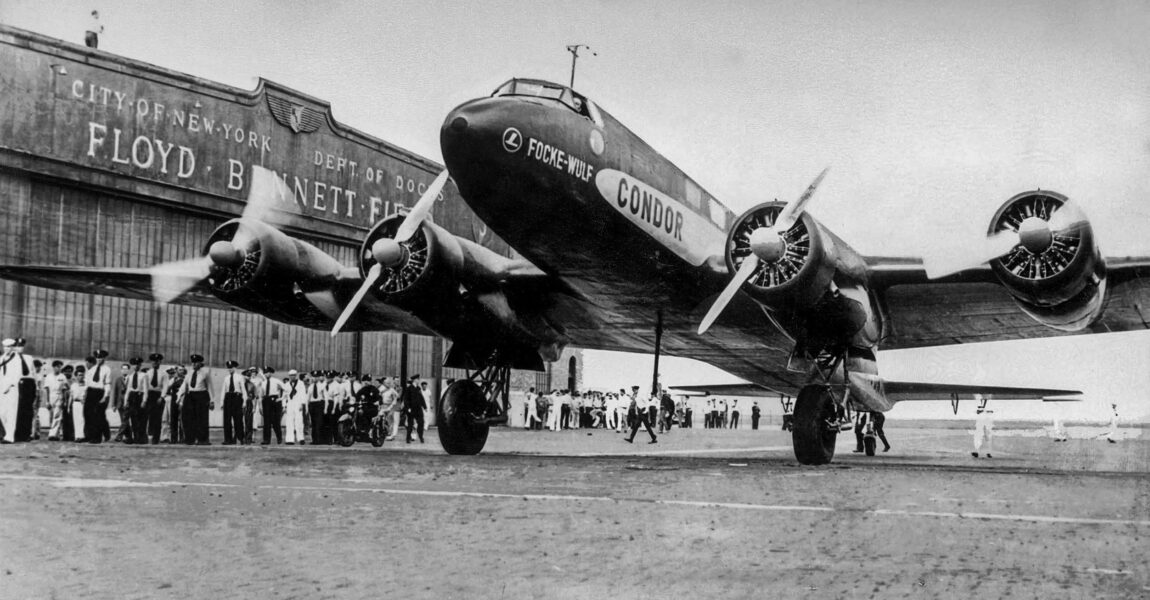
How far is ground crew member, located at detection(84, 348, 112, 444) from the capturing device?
2016 centimetres

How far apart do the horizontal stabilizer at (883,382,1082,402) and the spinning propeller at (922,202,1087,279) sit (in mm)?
13180

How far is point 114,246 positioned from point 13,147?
11.6 feet

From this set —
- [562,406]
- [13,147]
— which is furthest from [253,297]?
[562,406]

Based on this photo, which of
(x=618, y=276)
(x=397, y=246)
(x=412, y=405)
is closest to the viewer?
(x=618, y=276)

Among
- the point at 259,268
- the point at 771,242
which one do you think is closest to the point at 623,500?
the point at 771,242

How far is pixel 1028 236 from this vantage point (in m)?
12.2

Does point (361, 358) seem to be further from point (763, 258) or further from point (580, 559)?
point (580, 559)

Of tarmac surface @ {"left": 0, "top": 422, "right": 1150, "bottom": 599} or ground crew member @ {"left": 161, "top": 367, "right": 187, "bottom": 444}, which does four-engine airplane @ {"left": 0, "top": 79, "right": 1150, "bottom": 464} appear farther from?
ground crew member @ {"left": 161, "top": 367, "right": 187, "bottom": 444}

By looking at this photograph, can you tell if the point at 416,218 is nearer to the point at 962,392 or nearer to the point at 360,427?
the point at 360,427

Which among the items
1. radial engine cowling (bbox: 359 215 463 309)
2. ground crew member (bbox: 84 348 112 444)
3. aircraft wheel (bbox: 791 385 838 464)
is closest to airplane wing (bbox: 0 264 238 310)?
ground crew member (bbox: 84 348 112 444)

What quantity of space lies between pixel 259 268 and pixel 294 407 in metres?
8.81

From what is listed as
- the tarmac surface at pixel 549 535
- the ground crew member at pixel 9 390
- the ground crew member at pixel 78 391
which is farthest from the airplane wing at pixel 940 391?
the ground crew member at pixel 9 390

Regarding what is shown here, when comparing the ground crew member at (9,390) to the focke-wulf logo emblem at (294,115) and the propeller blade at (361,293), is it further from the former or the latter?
the focke-wulf logo emblem at (294,115)

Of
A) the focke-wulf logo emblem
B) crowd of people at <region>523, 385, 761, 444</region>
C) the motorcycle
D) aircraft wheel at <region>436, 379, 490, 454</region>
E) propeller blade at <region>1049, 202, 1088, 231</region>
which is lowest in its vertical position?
crowd of people at <region>523, 385, 761, 444</region>
